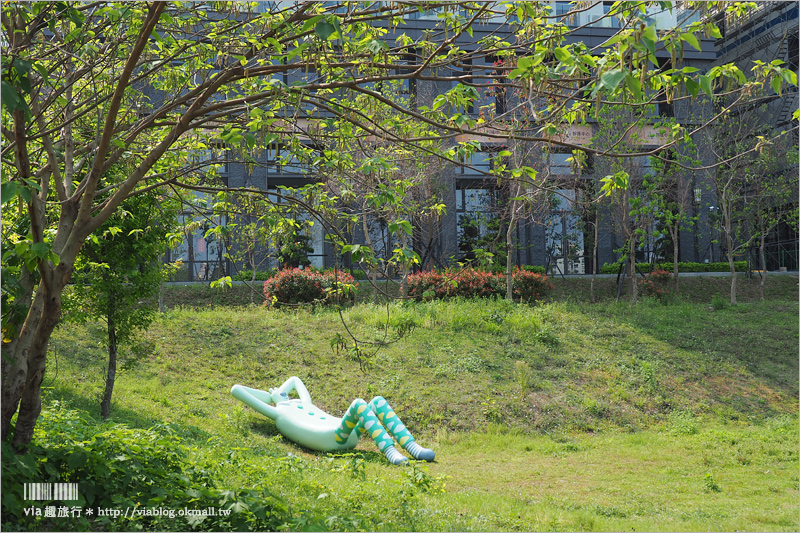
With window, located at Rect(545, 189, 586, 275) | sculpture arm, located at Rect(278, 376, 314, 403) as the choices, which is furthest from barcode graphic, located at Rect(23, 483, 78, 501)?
window, located at Rect(545, 189, 586, 275)

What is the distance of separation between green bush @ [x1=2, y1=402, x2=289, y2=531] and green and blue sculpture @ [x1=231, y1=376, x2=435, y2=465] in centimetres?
328

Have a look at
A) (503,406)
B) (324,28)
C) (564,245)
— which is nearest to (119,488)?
(324,28)

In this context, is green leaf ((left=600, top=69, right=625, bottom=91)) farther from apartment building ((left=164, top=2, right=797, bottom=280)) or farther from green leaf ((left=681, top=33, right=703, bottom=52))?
apartment building ((left=164, top=2, right=797, bottom=280))

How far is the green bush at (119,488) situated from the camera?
12.9ft

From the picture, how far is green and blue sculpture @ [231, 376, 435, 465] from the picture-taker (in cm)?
809

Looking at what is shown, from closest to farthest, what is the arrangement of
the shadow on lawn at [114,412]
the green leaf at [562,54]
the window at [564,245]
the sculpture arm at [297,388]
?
1. the green leaf at [562,54]
2. the shadow on lawn at [114,412]
3. the sculpture arm at [297,388]
4. the window at [564,245]

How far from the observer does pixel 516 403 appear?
415 inches

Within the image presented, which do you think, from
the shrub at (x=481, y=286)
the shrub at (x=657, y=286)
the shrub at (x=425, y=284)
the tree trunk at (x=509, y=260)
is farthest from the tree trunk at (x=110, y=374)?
the shrub at (x=657, y=286)

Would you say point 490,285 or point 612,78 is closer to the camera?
point 612,78

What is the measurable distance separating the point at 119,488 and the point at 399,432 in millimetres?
4374

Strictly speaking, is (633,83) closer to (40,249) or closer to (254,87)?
(40,249)

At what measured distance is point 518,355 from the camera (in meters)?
12.3

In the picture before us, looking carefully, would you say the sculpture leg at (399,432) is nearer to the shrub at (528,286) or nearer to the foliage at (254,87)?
the foliage at (254,87)

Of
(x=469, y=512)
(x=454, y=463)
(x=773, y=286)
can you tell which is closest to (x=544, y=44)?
(x=469, y=512)
